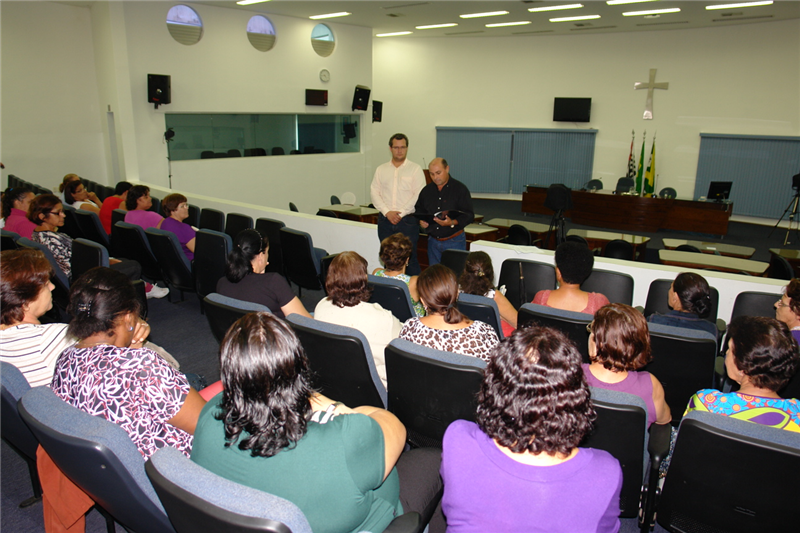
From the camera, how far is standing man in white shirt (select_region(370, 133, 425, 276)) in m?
5.17

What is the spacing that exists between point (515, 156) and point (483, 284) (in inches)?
424

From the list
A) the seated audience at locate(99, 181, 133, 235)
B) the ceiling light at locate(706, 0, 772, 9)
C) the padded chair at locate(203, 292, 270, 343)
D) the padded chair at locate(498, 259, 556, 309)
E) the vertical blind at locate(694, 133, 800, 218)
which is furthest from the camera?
the vertical blind at locate(694, 133, 800, 218)

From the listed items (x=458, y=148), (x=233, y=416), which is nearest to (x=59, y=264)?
(x=233, y=416)

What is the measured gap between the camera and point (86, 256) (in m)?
3.65

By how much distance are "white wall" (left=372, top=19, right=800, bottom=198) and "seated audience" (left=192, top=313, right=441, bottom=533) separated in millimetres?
12169

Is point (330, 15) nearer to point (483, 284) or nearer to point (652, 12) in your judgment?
point (652, 12)

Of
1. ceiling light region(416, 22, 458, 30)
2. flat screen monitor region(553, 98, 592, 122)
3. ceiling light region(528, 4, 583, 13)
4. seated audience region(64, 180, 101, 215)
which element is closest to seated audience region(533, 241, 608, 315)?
seated audience region(64, 180, 101, 215)

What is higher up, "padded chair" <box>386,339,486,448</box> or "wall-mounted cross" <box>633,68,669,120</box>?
"wall-mounted cross" <box>633,68,669,120</box>

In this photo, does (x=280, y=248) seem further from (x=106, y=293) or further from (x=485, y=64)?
(x=485, y=64)

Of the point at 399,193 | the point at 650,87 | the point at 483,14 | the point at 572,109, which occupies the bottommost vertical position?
the point at 399,193

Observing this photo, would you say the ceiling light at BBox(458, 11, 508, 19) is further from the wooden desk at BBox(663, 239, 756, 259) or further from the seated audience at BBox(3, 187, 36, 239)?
the seated audience at BBox(3, 187, 36, 239)

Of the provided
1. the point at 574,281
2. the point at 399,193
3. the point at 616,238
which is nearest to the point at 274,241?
the point at 399,193

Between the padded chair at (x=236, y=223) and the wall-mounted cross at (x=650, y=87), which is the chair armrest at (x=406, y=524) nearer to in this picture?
the padded chair at (x=236, y=223)

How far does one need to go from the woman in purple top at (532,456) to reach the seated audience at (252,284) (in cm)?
194
